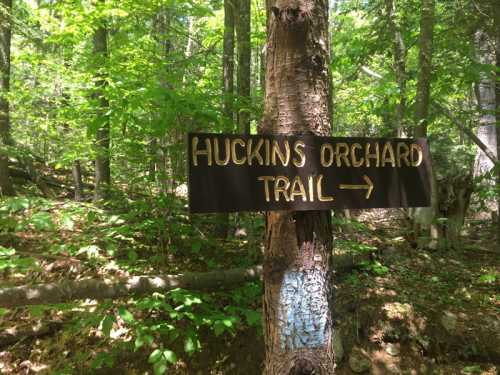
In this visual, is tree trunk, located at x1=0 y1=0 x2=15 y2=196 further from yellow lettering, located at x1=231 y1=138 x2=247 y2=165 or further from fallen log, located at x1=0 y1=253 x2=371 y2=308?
yellow lettering, located at x1=231 y1=138 x2=247 y2=165

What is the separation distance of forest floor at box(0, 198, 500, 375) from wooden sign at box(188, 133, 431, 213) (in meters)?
1.60

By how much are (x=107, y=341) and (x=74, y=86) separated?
5.79 metres

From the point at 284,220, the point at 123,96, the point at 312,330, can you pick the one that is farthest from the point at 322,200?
the point at 123,96

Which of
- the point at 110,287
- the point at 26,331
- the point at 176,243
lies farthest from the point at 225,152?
the point at 26,331

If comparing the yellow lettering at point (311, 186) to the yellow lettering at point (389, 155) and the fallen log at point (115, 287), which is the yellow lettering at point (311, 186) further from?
the fallen log at point (115, 287)

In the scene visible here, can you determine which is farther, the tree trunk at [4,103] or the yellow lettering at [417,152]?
the tree trunk at [4,103]

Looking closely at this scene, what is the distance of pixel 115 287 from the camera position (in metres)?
3.20

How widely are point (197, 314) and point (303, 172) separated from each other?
2.30 metres

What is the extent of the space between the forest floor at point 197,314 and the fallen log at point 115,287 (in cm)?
11

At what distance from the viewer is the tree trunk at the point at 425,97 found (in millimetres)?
5684

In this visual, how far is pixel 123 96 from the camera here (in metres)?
3.93

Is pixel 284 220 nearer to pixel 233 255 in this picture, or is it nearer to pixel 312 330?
pixel 312 330

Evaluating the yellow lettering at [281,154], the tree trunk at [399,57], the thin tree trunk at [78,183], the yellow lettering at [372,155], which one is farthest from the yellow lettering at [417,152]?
the thin tree trunk at [78,183]

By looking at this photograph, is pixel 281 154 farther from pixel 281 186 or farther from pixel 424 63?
pixel 424 63
